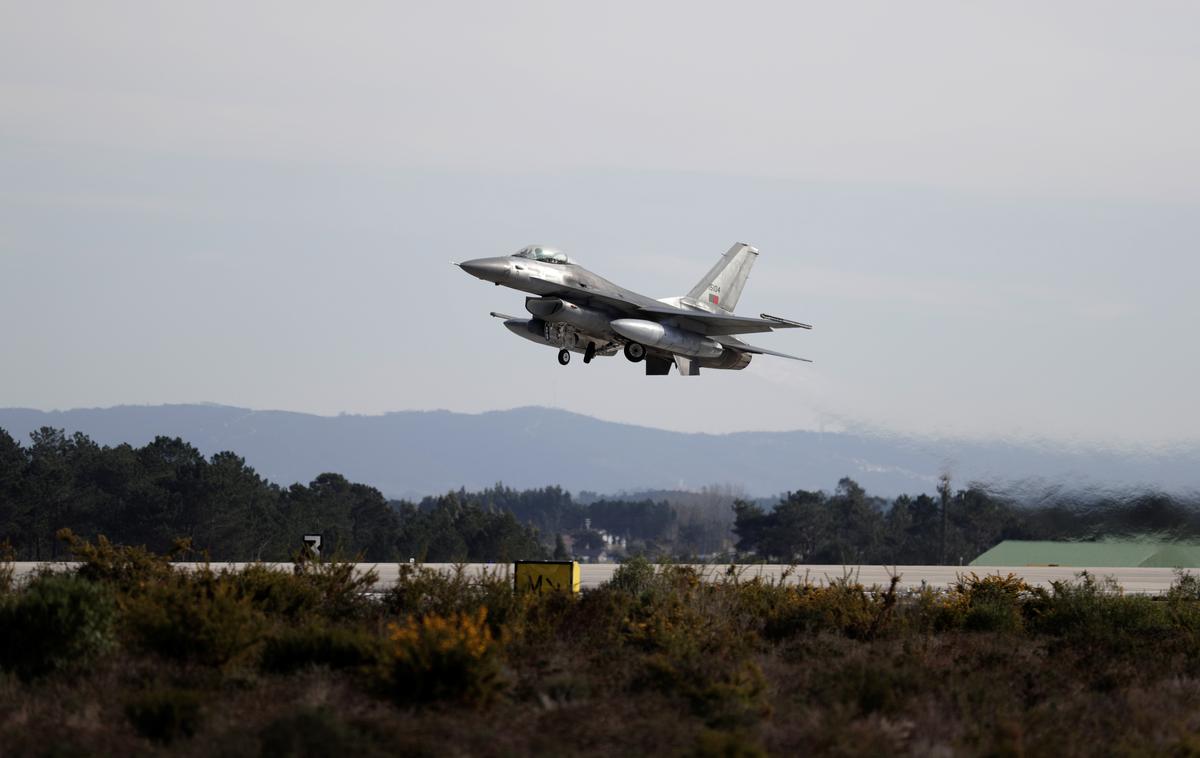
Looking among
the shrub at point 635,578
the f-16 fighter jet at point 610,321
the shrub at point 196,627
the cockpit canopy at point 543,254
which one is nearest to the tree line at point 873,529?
the f-16 fighter jet at point 610,321

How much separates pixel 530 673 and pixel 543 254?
2026 centimetres

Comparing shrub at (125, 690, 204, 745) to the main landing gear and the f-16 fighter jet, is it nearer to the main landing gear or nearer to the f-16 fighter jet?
the f-16 fighter jet

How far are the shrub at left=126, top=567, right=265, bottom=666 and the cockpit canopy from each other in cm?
1917

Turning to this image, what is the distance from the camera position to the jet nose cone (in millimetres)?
35156

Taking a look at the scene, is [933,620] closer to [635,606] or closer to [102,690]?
[635,606]

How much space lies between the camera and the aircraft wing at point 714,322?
39469 millimetres

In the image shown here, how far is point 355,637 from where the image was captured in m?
17.9

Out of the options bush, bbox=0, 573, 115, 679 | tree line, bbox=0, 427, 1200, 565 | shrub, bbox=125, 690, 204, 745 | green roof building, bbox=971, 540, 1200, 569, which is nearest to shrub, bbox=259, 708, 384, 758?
shrub, bbox=125, 690, 204, 745

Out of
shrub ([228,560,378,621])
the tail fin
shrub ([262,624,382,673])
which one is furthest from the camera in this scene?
the tail fin

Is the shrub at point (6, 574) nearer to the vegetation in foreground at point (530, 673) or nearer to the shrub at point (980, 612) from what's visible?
the vegetation in foreground at point (530, 673)

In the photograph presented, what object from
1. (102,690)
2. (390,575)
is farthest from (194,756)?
(390,575)

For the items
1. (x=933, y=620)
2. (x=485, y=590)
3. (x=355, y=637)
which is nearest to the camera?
(x=355, y=637)

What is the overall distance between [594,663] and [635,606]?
175 inches

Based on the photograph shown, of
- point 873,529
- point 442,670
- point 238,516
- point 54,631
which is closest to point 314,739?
point 442,670
